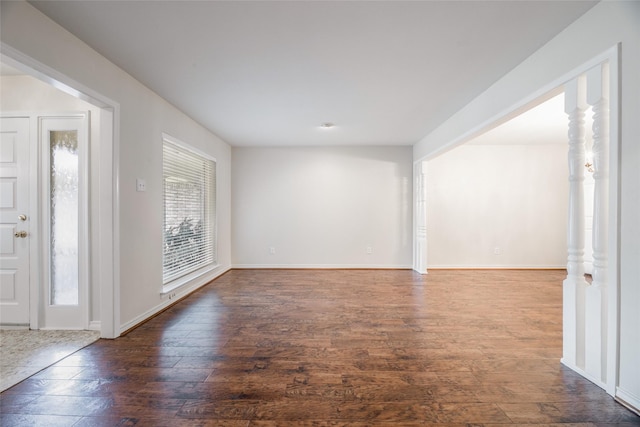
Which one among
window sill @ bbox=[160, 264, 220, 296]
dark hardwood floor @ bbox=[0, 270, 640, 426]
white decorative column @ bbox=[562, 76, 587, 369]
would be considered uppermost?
white decorative column @ bbox=[562, 76, 587, 369]

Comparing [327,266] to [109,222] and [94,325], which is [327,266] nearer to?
[94,325]

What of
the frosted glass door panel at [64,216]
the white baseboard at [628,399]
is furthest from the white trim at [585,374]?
the frosted glass door panel at [64,216]

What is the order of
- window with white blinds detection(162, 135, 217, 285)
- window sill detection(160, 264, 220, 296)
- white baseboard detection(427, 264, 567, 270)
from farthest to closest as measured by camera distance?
white baseboard detection(427, 264, 567, 270), window with white blinds detection(162, 135, 217, 285), window sill detection(160, 264, 220, 296)

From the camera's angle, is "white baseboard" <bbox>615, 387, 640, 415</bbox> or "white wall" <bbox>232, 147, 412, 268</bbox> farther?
"white wall" <bbox>232, 147, 412, 268</bbox>

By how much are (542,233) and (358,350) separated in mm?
5502

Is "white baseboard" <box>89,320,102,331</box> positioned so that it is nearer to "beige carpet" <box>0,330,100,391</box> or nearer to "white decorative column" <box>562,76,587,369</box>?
"beige carpet" <box>0,330,100,391</box>

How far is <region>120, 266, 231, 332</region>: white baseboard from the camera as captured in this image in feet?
9.45

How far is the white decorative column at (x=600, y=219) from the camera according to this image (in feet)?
6.00

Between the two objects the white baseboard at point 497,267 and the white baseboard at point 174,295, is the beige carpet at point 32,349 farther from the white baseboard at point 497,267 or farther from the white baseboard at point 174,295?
the white baseboard at point 497,267

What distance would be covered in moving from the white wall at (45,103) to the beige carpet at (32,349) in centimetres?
25

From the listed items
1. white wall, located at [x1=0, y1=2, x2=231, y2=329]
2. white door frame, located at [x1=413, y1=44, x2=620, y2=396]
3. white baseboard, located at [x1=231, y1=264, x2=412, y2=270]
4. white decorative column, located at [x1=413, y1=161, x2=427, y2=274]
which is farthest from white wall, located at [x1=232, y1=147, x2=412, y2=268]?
white door frame, located at [x1=413, y1=44, x2=620, y2=396]

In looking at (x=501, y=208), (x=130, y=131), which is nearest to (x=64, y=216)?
(x=130, y=131)

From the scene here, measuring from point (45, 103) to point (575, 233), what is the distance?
4.87m

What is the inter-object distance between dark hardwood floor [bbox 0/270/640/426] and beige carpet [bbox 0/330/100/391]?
0.13 meters
